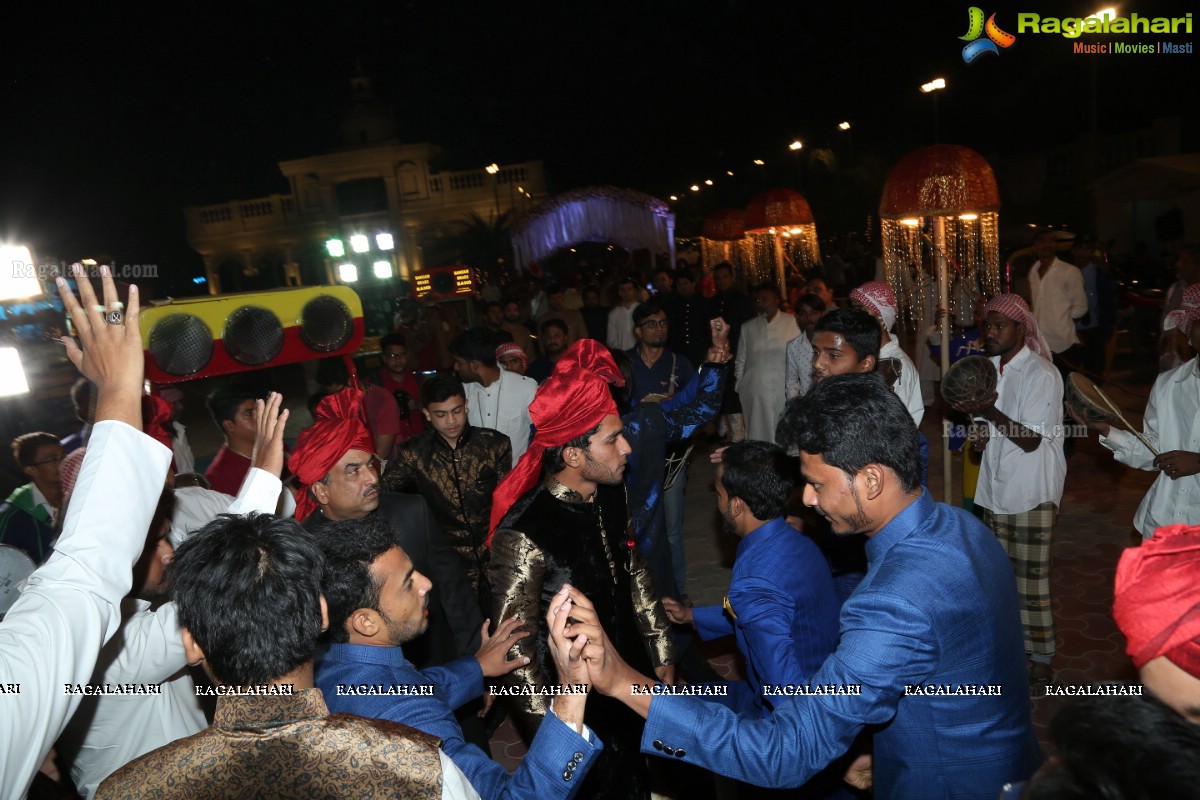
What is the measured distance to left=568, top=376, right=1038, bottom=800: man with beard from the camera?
174cm

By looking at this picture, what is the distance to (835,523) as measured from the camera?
6.98 feet

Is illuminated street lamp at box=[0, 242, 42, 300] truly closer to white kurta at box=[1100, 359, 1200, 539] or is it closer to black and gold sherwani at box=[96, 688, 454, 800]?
black and gold sherwani at box=[96, 688, 454, 800]

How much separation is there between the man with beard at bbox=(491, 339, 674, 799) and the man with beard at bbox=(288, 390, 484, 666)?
552 mm

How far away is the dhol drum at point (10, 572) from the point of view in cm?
252

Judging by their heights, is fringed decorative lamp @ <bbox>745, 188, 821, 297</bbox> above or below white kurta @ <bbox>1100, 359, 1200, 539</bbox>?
above

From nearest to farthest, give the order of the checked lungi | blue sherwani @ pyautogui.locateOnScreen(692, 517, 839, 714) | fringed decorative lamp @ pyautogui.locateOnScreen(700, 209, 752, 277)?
blue sherwani @ pyautogui.locateOnScreen(692, 517, 839, 714) < the checked lungi < fringed decorative lamp @ pyautogui.locateOnScreen(700, 209, 752, 277)

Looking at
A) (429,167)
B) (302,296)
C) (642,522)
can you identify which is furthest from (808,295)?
(429,167)

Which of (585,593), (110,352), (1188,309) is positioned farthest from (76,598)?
(1188,309)

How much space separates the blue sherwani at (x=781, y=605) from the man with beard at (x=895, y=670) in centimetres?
48

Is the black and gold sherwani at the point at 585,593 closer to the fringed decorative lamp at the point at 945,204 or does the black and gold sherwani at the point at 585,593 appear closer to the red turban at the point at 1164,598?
the red turban at the point at 1164,598

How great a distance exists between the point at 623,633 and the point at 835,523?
1.15 metres

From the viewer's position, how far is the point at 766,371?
7.49m

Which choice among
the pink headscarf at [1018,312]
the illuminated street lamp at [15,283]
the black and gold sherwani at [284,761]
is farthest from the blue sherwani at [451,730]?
the illuminated street lamp at [15,283]

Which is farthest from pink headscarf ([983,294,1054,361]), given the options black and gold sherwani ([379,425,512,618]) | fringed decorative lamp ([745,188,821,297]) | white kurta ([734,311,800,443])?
fringed decorative lamp ([745,188,821,297])
